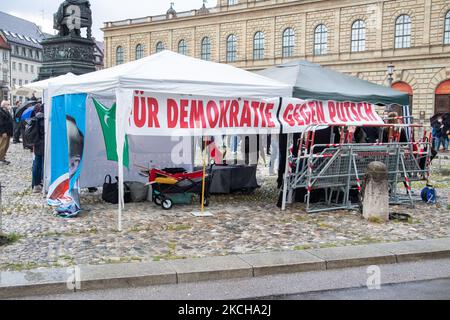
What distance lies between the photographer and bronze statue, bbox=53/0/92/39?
18969 mm

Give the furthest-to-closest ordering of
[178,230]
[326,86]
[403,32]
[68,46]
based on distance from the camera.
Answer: [403,32], [68,46], [326,86], [178,230]

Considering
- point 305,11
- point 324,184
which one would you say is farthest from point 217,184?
point 305,11

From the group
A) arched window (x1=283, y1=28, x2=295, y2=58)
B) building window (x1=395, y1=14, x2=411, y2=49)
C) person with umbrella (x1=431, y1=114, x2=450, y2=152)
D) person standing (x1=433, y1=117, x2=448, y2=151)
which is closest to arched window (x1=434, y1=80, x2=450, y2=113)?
building window (x1=395, y1=14, x2=411, y2=49)

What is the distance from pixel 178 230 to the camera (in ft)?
26.0

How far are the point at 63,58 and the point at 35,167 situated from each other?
872 cm

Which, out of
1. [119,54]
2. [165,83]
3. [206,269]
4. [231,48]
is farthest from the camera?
[119,54]

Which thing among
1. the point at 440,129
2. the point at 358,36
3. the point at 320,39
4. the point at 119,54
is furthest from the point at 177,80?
the point at 119,54

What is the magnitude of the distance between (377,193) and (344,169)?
1.15m

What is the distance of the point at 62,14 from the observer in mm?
19078

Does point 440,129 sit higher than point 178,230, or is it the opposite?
point 440,129

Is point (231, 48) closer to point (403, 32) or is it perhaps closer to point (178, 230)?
point (403, 32)

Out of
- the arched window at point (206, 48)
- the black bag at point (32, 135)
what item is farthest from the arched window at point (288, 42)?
the black bag at point (32, 135)

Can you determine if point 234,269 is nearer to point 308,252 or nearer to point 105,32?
point 308,252
